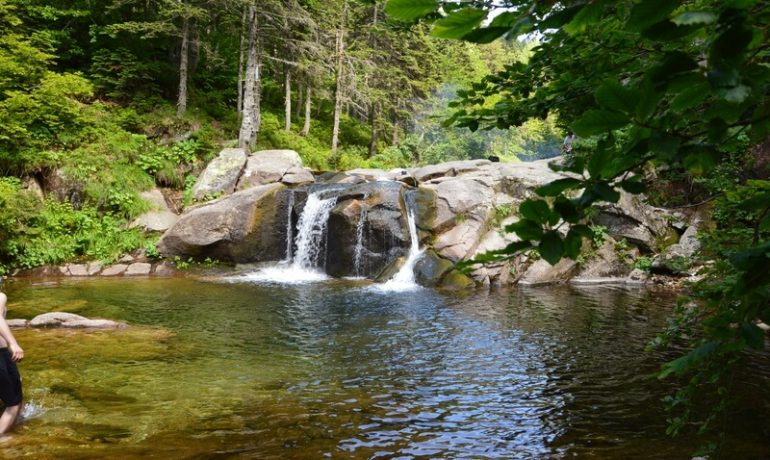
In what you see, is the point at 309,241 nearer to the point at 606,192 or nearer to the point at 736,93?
the point at 606,192

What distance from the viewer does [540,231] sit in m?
1.00

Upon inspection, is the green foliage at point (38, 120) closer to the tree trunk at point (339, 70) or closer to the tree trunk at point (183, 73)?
the tree trunk at point (183, 73)

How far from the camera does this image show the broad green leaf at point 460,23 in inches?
38.9

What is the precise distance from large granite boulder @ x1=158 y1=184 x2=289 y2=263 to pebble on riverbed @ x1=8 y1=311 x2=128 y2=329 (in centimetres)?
731

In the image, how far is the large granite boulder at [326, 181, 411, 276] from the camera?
16062 millimetres

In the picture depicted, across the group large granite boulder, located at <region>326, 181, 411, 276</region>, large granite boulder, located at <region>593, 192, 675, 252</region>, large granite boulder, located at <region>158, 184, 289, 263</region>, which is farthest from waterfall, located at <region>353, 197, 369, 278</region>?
large granite boulder, located at <region>593, 192, 675, 252</region>

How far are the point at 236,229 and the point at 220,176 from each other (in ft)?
9.53

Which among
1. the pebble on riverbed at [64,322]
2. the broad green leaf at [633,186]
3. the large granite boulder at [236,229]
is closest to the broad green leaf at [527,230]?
the broad green leaf at [633,186]

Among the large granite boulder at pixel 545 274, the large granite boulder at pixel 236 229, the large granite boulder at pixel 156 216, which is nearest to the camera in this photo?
the large granite boulder at pixel 545 274

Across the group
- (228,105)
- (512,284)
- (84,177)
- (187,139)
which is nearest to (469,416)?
(512,284)

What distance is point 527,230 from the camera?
991 millimetres

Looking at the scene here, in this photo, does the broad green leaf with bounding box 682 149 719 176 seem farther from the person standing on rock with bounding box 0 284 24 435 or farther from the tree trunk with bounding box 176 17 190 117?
the tree trunk with bounding box 176 17 190 117

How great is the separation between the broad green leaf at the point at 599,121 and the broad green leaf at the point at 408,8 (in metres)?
0.40

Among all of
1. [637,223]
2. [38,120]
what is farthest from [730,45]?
[38,120]
